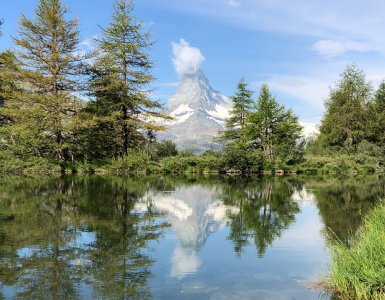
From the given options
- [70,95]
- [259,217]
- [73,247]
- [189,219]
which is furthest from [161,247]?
[70,95]

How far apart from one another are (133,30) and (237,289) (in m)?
37.7

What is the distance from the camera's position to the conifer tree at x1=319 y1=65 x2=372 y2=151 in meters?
63.2

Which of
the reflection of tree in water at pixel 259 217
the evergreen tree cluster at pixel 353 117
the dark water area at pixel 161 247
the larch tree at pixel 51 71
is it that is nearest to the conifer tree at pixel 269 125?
the evergreen tree cluster at pixel 353 117

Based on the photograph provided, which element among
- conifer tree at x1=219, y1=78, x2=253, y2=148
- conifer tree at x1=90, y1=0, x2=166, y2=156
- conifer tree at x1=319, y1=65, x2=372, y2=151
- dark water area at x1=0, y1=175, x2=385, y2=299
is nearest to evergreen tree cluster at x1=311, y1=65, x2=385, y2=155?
conifer tree at x1=319, y1=65, x2=372, y2=151

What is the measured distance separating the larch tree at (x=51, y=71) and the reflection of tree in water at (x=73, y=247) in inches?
842

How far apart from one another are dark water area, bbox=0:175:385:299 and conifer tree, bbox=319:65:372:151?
4825 cm

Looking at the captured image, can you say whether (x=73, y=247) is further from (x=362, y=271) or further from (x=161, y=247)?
(x=362, y=271)

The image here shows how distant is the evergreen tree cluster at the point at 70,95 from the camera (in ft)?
120

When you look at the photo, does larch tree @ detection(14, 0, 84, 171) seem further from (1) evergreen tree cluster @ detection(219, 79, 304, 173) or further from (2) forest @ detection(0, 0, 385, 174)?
(1) evergreen tree cluster @ detection(219, 79, 304, 173)

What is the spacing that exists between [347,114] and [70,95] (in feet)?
142

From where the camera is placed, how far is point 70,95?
1502 inches

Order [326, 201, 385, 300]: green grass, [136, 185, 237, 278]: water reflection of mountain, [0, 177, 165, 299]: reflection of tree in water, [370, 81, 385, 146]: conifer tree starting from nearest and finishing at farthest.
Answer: [326, 201, 385, 300]: green grass < [0, 177, 165, 299]: reflection of tree in water < [136, 185, 237, 278]: water reflection of mountain < [370, 81, 385, 146]: conifer tree

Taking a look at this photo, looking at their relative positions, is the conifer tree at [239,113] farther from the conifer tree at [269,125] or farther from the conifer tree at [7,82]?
the conifer tree at [7,82]

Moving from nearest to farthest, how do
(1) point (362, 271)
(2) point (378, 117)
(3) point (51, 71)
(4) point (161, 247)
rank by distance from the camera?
(1) point (362, 271)
(4) point (161, 247)
(3) point (51, 71)
(2) point (378, 117)
